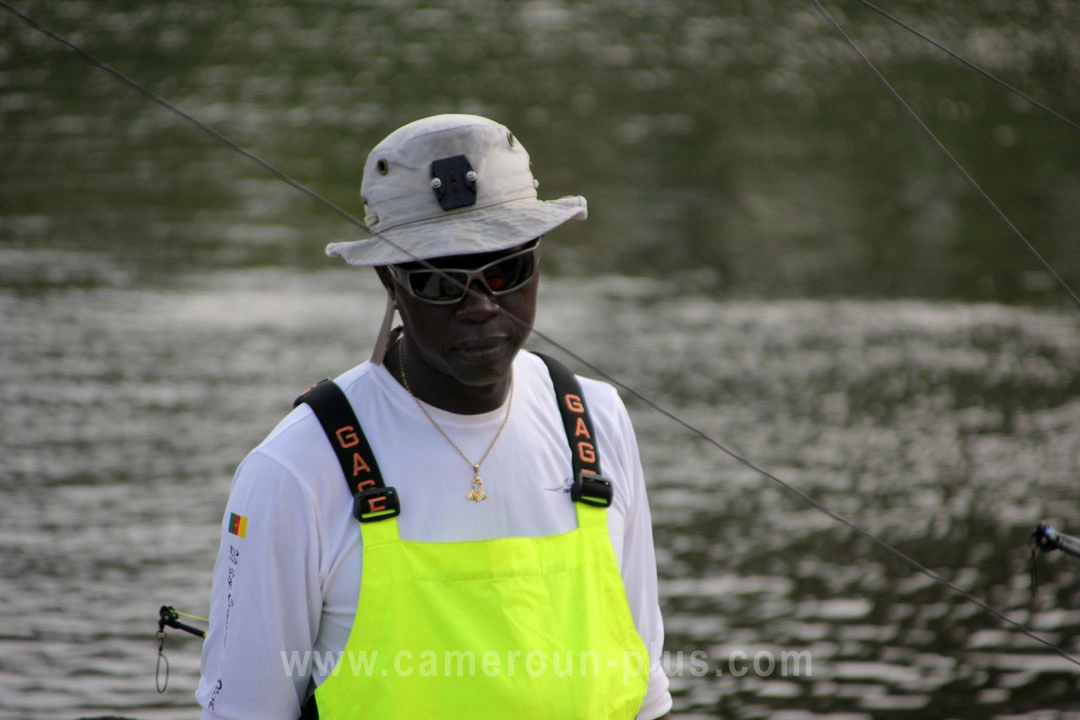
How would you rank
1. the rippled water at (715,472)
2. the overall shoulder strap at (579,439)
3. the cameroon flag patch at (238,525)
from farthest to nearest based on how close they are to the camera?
the rippled water at (715,472), the overall shoulder strap at (579,439), the cameroon flag patch at (238,525)

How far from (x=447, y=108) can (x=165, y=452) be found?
1173cm

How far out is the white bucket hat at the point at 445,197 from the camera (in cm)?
237

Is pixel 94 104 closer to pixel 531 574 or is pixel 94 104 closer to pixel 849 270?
pixel 849 270

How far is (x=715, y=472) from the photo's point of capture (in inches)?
348

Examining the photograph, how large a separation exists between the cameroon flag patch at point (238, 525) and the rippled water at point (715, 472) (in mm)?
4351

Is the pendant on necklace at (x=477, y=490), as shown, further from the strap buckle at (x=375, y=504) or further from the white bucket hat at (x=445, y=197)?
the white bucket hat at (x=445, y=197)

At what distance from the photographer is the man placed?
2303 mm

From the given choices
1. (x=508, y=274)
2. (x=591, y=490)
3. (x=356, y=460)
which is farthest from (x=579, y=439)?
(x=356, y=460)

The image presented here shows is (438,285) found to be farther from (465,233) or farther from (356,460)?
(356,460)

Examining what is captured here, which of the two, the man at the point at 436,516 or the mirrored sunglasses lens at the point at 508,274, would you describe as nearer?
the man at the point at 436,516

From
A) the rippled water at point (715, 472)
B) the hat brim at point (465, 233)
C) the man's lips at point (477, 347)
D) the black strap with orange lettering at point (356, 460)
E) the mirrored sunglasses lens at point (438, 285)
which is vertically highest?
the hat brim at point (465, 233)

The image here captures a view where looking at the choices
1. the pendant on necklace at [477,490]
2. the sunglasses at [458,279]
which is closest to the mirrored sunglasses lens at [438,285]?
the sunglasses at [458,279]

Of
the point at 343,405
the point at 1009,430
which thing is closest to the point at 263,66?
the point at 1009,430

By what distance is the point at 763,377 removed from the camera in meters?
10.4
